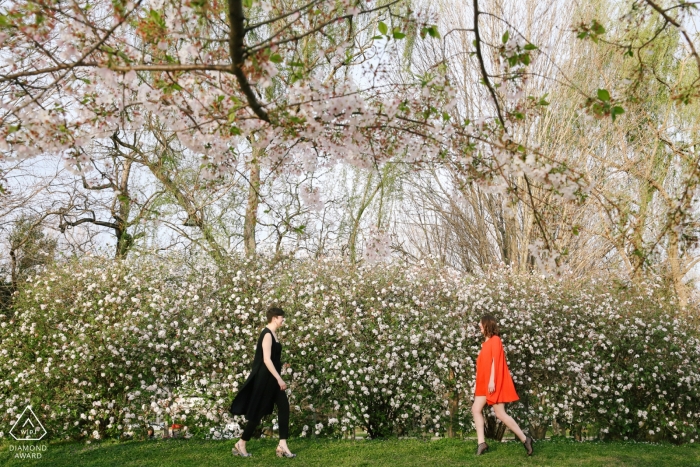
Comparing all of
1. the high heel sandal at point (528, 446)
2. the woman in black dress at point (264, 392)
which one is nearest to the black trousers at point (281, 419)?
the woman in black dress at point (264, 392)

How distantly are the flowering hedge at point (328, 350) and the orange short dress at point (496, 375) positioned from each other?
1352 millimetres

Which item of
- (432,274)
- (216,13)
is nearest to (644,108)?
(432,274)

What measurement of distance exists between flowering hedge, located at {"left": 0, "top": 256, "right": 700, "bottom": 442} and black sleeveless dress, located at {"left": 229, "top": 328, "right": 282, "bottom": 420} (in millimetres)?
1150

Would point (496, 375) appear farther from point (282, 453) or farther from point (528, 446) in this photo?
point (282, 453)

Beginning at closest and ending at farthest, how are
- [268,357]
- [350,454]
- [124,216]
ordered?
[268,357]
[350,454]
[124,216]

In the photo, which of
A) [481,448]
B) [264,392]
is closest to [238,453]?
[264,392]

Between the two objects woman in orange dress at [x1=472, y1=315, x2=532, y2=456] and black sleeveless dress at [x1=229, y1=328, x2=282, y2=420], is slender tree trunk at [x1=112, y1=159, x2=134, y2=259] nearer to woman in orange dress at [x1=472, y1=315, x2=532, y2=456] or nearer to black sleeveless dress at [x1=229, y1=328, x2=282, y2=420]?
black sleeveless dress at [x1=229, y1=328, x2=282, y2=420]

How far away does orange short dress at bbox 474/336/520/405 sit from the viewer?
6.60 m

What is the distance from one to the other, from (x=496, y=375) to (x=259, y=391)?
2471 mm

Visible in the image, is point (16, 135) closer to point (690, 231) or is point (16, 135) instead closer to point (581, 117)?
point (690, 231)

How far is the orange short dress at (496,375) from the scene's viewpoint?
660 centimetres

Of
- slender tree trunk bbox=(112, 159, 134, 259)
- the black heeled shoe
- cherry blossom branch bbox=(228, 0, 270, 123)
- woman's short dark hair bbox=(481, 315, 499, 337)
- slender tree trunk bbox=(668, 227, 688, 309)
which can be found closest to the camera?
cherry blossom branch bbox=(228, 0, 270, 123)

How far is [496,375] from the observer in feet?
21.7

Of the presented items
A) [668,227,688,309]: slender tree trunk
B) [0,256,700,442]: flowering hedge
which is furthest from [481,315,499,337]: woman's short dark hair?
[668,227,688,309]: slender tree trunk
